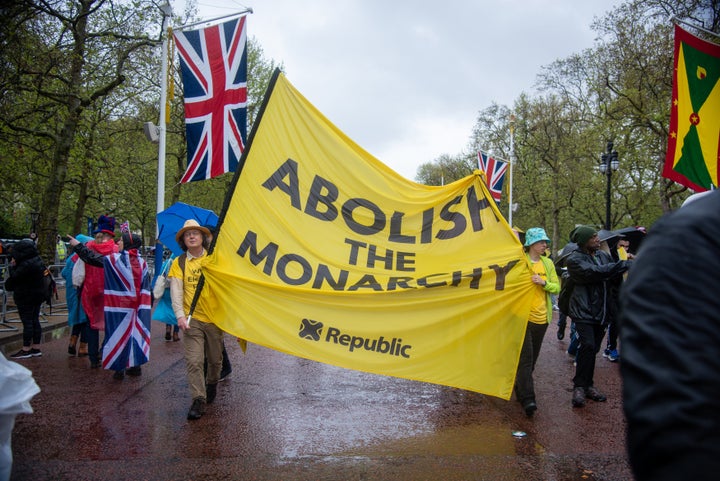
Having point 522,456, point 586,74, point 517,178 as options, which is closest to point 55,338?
point 522,456

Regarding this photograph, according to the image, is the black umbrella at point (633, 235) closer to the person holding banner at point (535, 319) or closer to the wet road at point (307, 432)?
the wet road at point (307, 432)

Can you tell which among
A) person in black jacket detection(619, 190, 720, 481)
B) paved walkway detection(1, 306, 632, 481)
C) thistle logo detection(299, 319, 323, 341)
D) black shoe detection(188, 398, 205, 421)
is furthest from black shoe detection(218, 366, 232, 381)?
person in black jacket detection(619, 190, 720, 481)

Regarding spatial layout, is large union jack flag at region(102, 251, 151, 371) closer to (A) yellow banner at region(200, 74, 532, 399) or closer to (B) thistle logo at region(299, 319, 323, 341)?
(A) yellow banner at region(200, 74, 532, 399)

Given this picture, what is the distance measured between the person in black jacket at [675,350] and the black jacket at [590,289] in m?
5.77

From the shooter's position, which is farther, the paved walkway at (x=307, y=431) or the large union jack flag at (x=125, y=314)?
the large union jack flag at (x=125, y=314)

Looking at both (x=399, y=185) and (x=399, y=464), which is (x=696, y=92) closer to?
(x=399, y=185)

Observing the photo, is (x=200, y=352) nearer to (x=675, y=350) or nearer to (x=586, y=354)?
(x=586, y=354)

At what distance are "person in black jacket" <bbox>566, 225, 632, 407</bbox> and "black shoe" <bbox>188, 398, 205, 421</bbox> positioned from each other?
13.7ft

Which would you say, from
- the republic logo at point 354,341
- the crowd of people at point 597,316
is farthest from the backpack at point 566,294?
the republic logo at point 354,341

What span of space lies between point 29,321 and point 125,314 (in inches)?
102

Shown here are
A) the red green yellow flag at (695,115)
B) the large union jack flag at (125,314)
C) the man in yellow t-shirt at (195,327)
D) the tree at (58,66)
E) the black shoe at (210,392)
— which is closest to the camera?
the man in yellow t-shirt at (195,327)

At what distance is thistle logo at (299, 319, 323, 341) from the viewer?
15.6ft

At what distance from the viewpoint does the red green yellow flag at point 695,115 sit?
6762 millimetres

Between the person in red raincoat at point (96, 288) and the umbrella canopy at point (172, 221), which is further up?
the umbrella canopy at point (172, 221)
